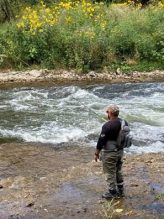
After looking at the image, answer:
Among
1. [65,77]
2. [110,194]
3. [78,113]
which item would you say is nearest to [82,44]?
[65,77]

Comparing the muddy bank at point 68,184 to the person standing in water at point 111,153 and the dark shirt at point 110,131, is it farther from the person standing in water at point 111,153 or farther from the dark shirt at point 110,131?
the dark shirt at point 110,131

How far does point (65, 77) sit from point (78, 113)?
5.05m

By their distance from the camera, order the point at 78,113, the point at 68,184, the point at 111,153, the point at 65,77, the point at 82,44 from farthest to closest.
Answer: the point at 82,44, the point at 65,77, the point at 78,113, the point at 68,184, the point at 111,153

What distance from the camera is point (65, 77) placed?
60.8ft

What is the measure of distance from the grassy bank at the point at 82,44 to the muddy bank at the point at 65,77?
38 centimetres

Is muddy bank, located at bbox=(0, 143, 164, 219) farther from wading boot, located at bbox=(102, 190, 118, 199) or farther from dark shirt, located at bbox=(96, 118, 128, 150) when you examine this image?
dark shirt, located at bbox=(96, 118, 128, 150)

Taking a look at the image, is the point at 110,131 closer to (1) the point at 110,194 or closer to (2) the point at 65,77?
(1) the point at 110,194

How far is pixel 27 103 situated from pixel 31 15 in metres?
6.61

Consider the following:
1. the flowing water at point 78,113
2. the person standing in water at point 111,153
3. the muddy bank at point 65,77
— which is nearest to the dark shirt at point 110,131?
the person standing in water at point 111,153

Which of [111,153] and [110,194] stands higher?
[111,153]

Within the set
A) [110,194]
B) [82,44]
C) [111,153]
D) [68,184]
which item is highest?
[82,44]

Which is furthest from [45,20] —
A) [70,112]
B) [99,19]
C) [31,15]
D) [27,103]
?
[70,112]

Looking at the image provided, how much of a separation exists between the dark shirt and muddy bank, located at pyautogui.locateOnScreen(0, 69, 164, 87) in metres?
10.7

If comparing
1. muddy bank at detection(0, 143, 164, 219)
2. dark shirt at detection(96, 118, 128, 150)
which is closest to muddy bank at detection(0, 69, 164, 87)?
muddy bank at detection(0, 143, 164, 219)
